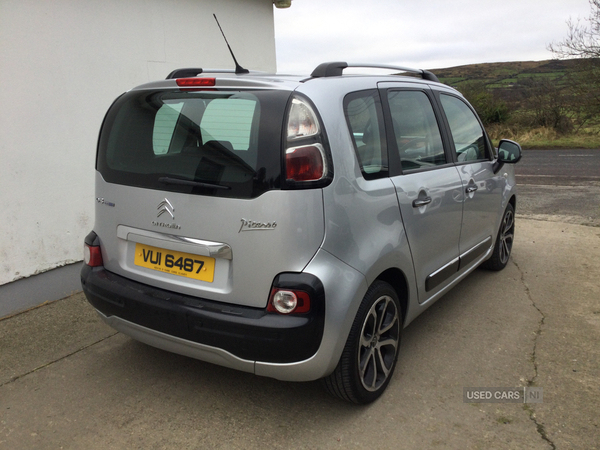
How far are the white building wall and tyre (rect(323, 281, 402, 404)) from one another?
9.80ft

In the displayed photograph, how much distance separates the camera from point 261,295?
239 cm

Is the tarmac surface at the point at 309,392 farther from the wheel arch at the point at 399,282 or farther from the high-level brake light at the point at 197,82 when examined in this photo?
the high-level brake light at the point at 197,82

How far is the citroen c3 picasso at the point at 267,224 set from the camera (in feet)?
7.75

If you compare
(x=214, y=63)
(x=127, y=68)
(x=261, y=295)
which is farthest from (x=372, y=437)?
(x=214, y=63)

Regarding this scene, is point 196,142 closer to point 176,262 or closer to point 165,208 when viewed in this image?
point 165,208

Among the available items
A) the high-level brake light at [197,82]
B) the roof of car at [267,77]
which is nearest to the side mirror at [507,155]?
the roof of car at [267,77]

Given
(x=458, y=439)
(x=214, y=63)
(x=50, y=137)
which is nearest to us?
(x=458, y=439)

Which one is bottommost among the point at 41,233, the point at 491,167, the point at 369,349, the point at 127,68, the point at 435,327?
the point at 435,327

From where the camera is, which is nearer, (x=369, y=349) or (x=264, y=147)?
(x=264, y=147)

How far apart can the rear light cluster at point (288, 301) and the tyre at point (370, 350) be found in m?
0.40

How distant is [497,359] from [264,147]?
2.14 meters

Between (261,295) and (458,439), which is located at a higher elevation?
(261,295)

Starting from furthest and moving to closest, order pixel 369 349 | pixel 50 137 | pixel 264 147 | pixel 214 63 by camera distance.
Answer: pixel 214 63 < pixel 50 137 < pixel 369 349 < pixel 264 147

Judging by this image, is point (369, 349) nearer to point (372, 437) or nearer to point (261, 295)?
point (372, 437)
